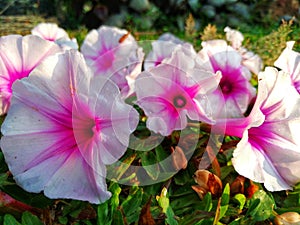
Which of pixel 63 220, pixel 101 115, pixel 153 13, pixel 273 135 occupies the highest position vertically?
pixel 101 115

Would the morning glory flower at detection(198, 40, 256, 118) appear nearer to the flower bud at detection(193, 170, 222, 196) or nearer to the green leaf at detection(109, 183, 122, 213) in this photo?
the flower bud at detection(193, 170, 222, 196)

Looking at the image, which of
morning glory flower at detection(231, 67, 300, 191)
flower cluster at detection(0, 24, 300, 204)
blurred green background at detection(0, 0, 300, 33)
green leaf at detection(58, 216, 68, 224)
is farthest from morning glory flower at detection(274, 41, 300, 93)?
blurred green background at detection(0, 0, 300, 33)

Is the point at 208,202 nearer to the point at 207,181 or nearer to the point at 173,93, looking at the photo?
the point at 207,181

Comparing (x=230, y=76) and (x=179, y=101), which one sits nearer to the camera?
(x=179, y=101)

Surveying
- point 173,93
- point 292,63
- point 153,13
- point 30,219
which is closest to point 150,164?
point 173,93

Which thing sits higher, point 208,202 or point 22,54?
point 22,54
